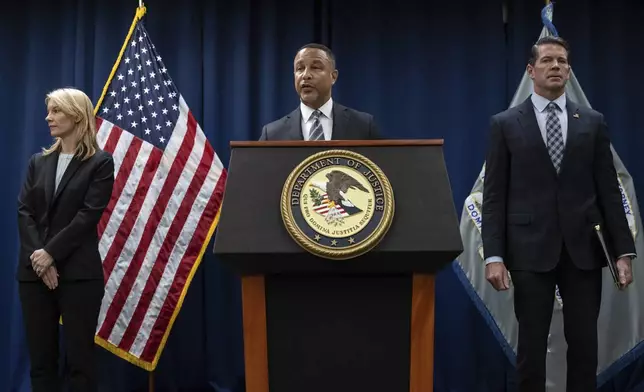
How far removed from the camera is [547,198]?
2.31m

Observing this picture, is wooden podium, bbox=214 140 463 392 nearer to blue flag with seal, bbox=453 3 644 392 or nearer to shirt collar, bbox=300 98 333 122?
shirt collar, bbox=300 98 333 122

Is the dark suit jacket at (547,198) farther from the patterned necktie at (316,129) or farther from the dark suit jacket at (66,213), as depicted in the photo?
the dark suit jacket at (66,213)

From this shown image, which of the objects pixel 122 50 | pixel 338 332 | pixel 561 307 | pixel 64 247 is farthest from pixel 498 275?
pixel 122 50

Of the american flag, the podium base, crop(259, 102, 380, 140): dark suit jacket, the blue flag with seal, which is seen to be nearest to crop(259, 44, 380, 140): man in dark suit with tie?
crop(259, 102, 380, 140): dark suit jacket

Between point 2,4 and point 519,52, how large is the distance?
118 inches

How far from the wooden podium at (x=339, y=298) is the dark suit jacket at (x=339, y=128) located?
772 millimetres

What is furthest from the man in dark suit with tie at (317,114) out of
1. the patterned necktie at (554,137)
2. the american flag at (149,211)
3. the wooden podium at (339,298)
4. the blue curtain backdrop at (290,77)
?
the blue curtain backdrop at (290,77)

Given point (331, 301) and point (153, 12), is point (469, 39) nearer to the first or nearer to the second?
point (153, 12)

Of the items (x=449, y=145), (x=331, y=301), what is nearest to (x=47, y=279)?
(x=331, y=301)

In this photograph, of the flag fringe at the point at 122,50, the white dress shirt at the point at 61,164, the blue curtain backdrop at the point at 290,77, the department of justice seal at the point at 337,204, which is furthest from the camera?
the blue curtain backdrop at the point at 290,77

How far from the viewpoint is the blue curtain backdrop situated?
12.9ft

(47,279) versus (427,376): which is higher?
(47,279)

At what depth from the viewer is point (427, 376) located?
5.85 feet

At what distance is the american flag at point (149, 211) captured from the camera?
137 inches
